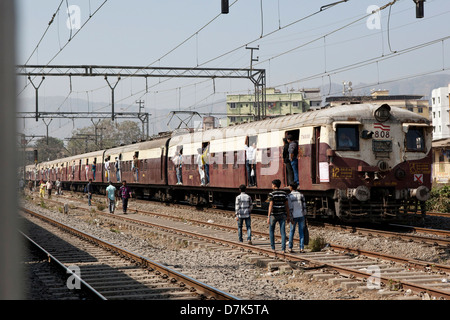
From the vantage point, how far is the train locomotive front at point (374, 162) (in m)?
15.7

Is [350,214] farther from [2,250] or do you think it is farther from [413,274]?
[2,250]

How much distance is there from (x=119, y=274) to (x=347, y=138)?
788 centimetres

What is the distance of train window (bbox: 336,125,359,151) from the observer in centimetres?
1586

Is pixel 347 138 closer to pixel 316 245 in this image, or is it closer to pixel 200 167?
pixel 316 245

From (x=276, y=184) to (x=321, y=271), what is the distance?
267 centimetres

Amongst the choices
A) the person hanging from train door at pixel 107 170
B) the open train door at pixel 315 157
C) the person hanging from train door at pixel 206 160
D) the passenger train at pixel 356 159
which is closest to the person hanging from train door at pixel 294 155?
the passenger train at pixel 356 159

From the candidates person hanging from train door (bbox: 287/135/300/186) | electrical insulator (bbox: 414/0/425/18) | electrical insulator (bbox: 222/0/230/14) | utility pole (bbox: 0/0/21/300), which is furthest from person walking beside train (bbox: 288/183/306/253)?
utility pole (bbox: 0/0/21/300)

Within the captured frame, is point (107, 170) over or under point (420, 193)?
over

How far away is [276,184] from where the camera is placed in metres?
12.8

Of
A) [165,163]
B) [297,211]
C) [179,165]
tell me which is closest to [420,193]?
[297,211]

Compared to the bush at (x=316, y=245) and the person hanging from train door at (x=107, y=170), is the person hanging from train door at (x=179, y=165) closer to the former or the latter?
the person hanging from train door at (x=107, y=170)

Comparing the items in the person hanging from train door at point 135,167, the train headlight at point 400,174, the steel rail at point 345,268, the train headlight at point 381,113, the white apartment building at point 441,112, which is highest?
the white apartment building at point 441,112

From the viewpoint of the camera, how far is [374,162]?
16.0 meters

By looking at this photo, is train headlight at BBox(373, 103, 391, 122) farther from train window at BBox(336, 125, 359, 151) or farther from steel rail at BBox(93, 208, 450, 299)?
steel rail at BBox(93, 208, 450, 299)
